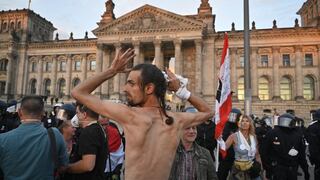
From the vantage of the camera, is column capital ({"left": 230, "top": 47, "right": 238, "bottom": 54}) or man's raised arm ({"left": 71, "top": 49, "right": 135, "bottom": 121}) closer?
man's raised arm ({"left": 71, "top": 49, "right": 135, "bottom": 121})

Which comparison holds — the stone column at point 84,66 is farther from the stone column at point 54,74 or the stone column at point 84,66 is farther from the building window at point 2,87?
the building window at point 2,87

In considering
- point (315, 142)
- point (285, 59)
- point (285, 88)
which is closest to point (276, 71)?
point (285, 59)

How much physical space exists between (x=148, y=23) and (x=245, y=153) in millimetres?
40113

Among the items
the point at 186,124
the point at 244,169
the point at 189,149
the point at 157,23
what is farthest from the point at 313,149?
the point at 157,23

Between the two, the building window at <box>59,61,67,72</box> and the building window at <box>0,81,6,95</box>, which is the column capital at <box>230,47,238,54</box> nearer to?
the building window at <box>59,61,67,72</box>

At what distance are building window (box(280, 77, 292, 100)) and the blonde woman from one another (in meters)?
38.6

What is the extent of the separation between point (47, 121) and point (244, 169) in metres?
5.89

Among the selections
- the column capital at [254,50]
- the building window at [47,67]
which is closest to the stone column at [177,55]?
the column capital at [254,50]

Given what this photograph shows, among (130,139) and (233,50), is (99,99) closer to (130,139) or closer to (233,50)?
(130,139)

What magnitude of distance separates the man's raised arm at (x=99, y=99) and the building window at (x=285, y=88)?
42776 mm

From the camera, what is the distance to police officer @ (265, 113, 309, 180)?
653cm

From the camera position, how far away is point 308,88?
41406mm

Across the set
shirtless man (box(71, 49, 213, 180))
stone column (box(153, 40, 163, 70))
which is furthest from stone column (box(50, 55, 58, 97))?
shirtless man (box(71, 49, 213, 180))

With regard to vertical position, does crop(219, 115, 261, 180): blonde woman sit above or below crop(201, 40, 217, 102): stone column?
below
